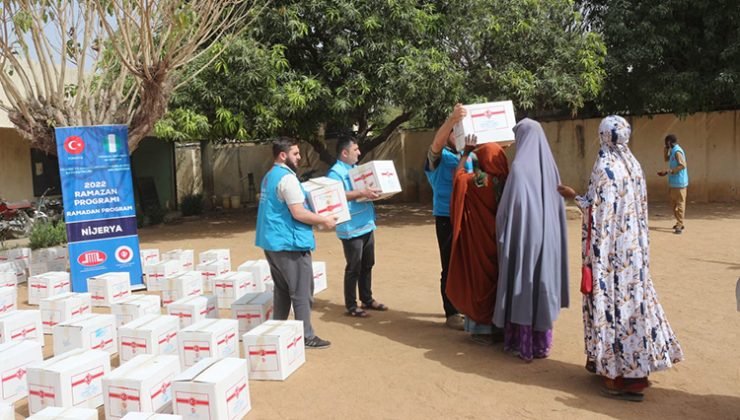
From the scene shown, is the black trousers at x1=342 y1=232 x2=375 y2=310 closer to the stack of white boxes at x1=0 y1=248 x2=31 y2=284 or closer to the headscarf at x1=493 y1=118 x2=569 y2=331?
the headscarf at x1=493 y1=118 x2=569 y2=331

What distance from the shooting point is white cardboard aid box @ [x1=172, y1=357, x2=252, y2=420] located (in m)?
3.40

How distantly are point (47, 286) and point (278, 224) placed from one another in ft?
11.4

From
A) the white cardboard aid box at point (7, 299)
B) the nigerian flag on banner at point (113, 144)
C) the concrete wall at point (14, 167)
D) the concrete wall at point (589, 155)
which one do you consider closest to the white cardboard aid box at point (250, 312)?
the white cardboard aid box at point (7, 299)

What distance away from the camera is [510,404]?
3.74m

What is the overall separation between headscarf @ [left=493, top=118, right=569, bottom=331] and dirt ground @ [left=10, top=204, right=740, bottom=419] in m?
0.48

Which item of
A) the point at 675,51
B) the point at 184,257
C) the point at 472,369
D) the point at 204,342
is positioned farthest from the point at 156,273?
the point at 675,51

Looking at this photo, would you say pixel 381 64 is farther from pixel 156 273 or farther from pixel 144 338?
pixel 144 338

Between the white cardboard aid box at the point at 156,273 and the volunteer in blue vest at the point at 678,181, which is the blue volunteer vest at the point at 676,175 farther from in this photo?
the white cardboard aid box at the point at 156,273

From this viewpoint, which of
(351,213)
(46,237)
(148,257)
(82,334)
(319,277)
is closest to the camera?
(82,334)

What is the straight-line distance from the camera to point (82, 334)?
452 cm

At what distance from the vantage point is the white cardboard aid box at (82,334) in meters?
4.54

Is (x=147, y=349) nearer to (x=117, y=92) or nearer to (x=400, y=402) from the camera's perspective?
(x=400, y=402)

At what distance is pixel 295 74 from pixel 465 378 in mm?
8150

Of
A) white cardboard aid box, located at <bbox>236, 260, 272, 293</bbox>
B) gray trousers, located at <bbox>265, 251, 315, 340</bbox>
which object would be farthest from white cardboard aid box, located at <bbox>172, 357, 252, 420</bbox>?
white cardboard aid box, located at <bbox>236, 260, 272, 293</bbox>
